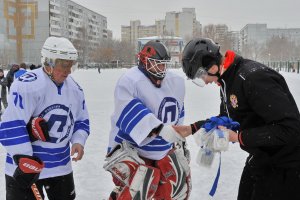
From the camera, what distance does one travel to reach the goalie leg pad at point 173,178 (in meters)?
→ 3.48

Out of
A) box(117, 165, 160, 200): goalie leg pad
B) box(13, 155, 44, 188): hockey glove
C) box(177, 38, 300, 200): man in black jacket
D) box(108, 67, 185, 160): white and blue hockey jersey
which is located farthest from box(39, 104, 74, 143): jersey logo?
box(177, 38, 300, 200): man in black jacket

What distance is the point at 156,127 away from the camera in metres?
3.15

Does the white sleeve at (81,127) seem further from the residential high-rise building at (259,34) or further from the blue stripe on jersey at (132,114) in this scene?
the residential high-rise building at (259,34)

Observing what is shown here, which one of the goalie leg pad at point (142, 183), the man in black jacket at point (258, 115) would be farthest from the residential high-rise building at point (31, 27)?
the man in black jacket at point (258, 115)

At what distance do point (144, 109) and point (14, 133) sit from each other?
37.7 inches

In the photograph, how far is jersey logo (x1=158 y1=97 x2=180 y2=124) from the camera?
3379 mm

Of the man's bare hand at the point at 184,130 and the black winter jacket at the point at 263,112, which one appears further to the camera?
the man's bare hand at the point at 184,130

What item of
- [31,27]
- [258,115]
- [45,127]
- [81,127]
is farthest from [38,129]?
[31,27]

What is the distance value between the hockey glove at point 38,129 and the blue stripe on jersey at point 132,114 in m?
0.60

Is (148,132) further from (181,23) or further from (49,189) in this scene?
(181,23)

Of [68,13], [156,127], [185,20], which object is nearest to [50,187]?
[156,127]

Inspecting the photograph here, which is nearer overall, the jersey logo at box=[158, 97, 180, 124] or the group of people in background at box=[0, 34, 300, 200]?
the group of people in background at box=[0, 34, 300, 200]

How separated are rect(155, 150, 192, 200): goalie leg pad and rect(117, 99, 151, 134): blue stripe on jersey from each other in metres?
0.48

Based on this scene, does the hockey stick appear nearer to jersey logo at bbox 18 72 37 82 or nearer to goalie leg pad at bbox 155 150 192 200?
jersey logo at bbox 18 72 37 82
